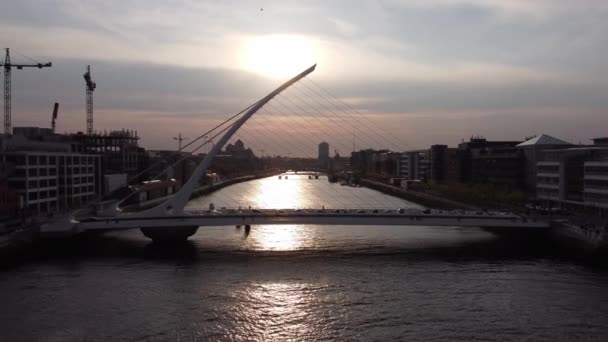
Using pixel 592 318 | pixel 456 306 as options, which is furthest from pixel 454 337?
pixel 592 318

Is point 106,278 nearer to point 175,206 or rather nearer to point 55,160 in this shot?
point 175,206

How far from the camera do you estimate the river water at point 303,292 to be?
38.7ft

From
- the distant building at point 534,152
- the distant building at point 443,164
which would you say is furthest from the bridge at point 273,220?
the distant building at point 443,164

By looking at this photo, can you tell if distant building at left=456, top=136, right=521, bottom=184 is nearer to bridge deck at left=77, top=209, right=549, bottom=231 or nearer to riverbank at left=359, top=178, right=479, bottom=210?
riverbank at left=359, top=178, right=479, bottom=210

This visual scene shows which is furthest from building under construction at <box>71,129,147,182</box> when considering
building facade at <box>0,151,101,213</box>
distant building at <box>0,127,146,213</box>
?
building facade at <box>0,151,101,213</box>

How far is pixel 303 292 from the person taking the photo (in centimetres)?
1469

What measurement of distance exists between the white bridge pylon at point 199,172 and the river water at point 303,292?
143 centimetres

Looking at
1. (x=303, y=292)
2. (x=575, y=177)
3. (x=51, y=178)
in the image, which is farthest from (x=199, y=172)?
(x=575, y=177)

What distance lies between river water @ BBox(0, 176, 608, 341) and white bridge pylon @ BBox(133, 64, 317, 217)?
143 centimetres

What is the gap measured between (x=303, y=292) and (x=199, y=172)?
9.46m

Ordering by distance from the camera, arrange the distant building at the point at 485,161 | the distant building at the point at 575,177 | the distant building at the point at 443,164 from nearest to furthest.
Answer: the distant building at the point at 575,177 < the distant building at the point at 485,161 < the distant building at the point at 443,164

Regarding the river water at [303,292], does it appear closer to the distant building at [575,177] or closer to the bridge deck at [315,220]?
the bridge deck at [315,220]

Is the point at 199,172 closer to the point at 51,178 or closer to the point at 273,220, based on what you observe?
the point at 273,220

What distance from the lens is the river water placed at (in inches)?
464
